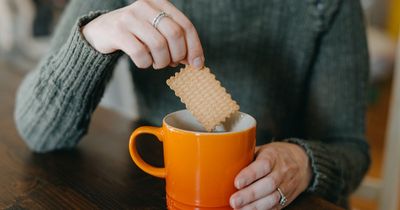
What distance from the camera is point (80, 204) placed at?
22.9 inches

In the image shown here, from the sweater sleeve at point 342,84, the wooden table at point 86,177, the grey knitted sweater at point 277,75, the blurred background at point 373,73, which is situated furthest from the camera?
the blurred background at point 373,73

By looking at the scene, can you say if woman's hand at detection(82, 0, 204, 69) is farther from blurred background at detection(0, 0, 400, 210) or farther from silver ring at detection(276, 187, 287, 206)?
blurred background at detection(0, 0, 400, 210)

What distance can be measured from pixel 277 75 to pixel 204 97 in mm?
416

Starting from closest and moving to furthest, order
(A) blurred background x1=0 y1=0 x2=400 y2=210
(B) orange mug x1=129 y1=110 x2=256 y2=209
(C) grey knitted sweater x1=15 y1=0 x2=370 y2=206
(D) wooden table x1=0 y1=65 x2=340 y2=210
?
(B) orange mug x1=129 y1=110 x2=256 y2=209, (D) wooden table x1=0 y1=65 x2=340 y2=210, (C) grey knitted sweater x1=15 y1=0 x2=370 y2=206, (A) blurred background x1=0 y1=0 x2=400 y2=210

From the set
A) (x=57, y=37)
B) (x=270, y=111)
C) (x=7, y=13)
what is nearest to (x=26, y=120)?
(x=57, y=37)

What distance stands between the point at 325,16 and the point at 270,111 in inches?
8.4

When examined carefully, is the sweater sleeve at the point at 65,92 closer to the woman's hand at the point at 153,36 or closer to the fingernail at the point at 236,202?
the woman's hand at the point at 153,36

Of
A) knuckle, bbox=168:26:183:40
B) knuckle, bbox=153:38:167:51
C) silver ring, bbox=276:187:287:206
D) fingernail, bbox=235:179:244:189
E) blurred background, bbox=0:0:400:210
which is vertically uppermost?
knuckle, bbox=168:26:183:40

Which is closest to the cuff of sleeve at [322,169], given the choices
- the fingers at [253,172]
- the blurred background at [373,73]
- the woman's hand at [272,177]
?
the woman's hand at [272,177]

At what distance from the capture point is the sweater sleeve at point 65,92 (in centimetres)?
62

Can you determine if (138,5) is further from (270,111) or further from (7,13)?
(7,13)

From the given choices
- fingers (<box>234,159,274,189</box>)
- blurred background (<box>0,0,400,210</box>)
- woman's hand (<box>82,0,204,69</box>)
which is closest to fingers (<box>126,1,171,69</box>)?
woman's hand (<box>82,0,204,69</box>)

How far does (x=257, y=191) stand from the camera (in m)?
0.54

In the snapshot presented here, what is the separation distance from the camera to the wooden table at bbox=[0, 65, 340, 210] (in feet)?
1.93
